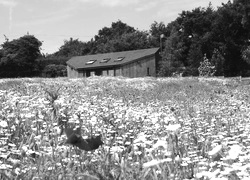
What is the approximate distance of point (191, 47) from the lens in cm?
6097

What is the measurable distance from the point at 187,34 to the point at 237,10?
9962mm

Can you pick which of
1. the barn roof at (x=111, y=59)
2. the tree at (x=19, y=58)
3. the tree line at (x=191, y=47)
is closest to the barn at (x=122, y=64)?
the barn roof at (x=111, y=59)

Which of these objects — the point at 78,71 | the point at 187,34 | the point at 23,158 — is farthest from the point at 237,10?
the point at 23,158

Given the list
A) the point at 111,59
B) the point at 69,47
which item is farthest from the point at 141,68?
the point at 69,47

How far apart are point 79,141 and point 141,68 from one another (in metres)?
57.9

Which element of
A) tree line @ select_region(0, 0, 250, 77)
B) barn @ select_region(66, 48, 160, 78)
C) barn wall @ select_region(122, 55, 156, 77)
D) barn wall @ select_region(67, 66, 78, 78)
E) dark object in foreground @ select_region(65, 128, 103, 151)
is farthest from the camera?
barn wall @ select_region(67, 66, 78, 78)

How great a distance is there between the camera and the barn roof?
194 feet

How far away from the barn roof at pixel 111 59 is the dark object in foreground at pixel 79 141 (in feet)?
182

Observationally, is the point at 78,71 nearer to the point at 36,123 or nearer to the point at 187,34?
the point at 187,34

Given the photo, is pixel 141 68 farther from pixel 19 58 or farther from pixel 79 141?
pixel 79 141

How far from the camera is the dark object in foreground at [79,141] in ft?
6.11

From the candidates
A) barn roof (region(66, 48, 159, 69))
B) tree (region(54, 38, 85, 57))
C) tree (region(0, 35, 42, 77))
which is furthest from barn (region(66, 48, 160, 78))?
tree (region(54, 38, 85, 57))

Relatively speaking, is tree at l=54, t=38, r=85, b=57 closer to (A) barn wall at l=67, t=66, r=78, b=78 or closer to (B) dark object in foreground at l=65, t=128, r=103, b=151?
(A) barn wall at l=67, t=66, r=78, b=78

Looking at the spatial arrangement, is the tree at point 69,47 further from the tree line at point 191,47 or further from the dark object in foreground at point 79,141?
the dark object in foreground at point 79,141
